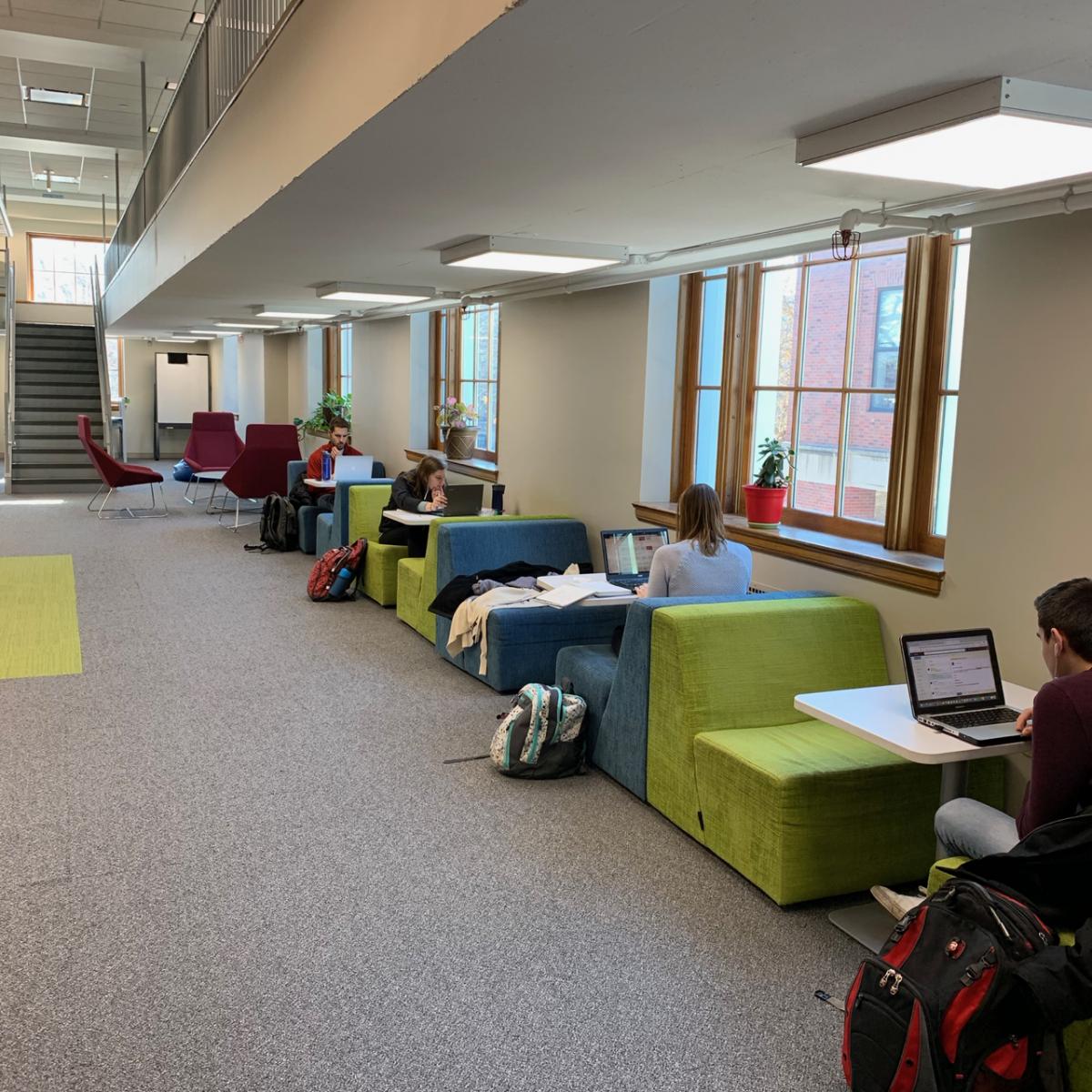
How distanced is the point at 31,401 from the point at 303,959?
13.0 metres

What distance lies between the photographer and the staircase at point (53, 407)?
13.2 meters

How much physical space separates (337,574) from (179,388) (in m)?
12.8

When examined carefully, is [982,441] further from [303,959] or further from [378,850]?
[303,959]

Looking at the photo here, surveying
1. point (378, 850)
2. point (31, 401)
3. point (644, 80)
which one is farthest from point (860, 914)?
point (31, 401)

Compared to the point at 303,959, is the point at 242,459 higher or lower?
higher

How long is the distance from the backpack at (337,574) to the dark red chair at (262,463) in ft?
11.5

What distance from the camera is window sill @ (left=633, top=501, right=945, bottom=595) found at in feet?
12.4

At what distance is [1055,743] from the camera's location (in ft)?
7.25

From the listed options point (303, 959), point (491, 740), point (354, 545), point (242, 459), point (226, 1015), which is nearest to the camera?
point (226, 1015)

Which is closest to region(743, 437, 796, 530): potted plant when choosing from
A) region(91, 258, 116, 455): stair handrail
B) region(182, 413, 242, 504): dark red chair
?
region(182, 413, 242, 504): dark red chair

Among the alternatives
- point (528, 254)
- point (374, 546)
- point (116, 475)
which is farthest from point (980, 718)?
point (116, 475)

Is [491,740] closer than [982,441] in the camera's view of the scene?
No

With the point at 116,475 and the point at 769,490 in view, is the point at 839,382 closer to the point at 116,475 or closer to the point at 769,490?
the point at 769,490

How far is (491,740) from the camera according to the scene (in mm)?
4445
